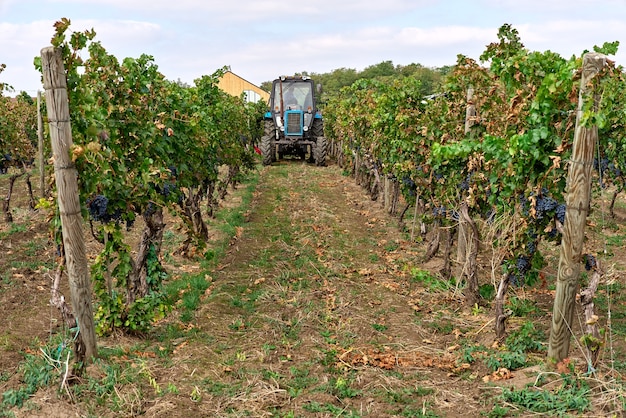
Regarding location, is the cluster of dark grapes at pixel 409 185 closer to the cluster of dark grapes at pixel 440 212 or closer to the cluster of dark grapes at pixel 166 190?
the cluster of dark grapes at pixel 440 212

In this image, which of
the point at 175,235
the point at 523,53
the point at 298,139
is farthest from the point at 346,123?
the point at 523,53

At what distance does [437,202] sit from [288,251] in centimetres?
248

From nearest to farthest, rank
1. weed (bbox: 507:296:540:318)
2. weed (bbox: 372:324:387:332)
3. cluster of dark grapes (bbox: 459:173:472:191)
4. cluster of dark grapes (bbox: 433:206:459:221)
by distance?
weed (bbox: 372:324:387:332) < weed (bbox: 507:296:540:318) < cluster of dark grapes (bbox: 459:173:472:191) < cluster of dark grapes (bbox: 433:206:459:221)

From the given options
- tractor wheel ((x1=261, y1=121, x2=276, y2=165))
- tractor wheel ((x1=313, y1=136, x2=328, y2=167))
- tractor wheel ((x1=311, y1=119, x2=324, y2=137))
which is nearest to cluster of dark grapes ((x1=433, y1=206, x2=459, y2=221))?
tractor wheel ((x1=313, y1=136, x2=328, y2=167))

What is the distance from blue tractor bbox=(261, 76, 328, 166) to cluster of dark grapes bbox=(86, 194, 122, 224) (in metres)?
15.0

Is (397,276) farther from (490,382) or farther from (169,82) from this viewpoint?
(169,82)

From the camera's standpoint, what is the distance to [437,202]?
7.32 m

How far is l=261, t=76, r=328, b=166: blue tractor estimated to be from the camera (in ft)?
65.9

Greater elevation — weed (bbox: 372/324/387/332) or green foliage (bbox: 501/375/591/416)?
green foliage (bbox: 501/375/591/416)

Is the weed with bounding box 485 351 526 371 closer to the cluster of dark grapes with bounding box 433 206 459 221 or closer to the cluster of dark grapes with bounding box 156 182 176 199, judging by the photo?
the cluster of dark grapes with bounding box 433 206 459 221

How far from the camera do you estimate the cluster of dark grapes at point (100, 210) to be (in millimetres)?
4750

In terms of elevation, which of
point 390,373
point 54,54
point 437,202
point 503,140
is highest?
point 54,54

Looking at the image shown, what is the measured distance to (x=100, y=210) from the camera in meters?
4.75

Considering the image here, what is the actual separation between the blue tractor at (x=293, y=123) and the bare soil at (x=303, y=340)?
10997mm
